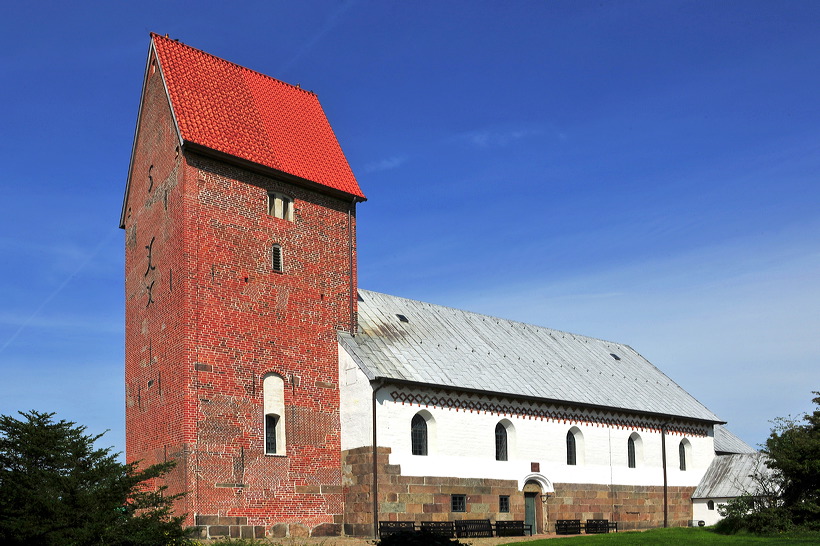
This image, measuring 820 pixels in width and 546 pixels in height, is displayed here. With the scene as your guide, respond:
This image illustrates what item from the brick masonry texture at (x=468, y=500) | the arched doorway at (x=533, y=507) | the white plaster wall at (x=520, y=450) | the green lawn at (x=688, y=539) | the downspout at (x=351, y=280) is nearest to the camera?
the green lawn at (x=688, y=539)

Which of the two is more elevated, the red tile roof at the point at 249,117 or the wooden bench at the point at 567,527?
the red tile roof at the point at 249,117

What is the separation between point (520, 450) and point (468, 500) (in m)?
3.45

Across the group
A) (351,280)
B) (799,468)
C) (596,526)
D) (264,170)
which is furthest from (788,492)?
(264,170)

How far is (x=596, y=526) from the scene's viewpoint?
114ft

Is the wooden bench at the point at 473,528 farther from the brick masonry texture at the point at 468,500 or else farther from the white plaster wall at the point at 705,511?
the white plaster wall at the point at 705,511

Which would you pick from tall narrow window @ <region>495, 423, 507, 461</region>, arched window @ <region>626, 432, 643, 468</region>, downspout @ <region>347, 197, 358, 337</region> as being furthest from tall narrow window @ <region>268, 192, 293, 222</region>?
arched window @ <region>626, 432, 643, 468</region>

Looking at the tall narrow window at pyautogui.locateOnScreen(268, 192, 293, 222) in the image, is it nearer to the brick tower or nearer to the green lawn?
the brick tower

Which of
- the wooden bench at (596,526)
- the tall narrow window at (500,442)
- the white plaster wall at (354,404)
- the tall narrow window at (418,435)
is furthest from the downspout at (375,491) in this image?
the wooden bench at (596,526)

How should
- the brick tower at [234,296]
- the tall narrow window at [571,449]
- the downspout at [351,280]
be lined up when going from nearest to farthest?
the brick tower at [234,296]
the downspout at [351,280]
the tall narrow window at [571,449]

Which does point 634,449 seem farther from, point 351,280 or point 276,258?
point 276,258

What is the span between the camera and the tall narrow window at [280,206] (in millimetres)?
30125

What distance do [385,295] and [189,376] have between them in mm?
11963

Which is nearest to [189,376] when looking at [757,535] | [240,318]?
[240,318]

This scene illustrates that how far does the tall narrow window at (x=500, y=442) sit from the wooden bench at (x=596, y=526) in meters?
4.93
